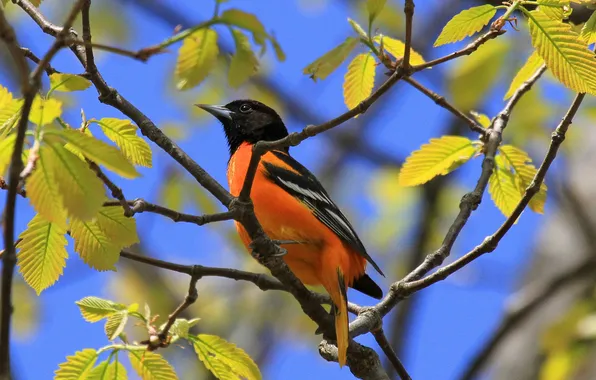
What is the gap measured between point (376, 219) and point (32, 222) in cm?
837

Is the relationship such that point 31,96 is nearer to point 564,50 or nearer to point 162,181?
point 564,50

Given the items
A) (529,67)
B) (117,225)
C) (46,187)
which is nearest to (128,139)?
(117,225)

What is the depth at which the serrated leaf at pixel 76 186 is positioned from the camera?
1928mm

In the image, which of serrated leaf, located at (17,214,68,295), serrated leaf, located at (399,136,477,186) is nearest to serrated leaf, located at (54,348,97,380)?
serrated leaf, located at (17,214,68,295)

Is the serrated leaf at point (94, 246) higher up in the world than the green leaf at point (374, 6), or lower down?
lower down

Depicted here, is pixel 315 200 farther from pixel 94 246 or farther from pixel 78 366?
pixel 78 366

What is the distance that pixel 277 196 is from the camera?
14.3 ft

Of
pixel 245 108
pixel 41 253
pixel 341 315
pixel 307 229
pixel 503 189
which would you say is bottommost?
pixel 341 315

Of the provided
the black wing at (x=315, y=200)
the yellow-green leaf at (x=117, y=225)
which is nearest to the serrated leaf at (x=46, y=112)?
the yellow-green leaf at (x=117, y=225)

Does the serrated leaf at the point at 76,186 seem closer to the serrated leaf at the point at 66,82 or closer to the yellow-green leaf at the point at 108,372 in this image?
the serrated leaf at the point at 66,82

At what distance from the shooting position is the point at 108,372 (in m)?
2.60

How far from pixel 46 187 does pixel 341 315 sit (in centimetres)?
186

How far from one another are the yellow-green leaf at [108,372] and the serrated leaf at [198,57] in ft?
3.71

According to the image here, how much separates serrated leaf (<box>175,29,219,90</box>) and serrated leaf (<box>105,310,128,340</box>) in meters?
0.94
